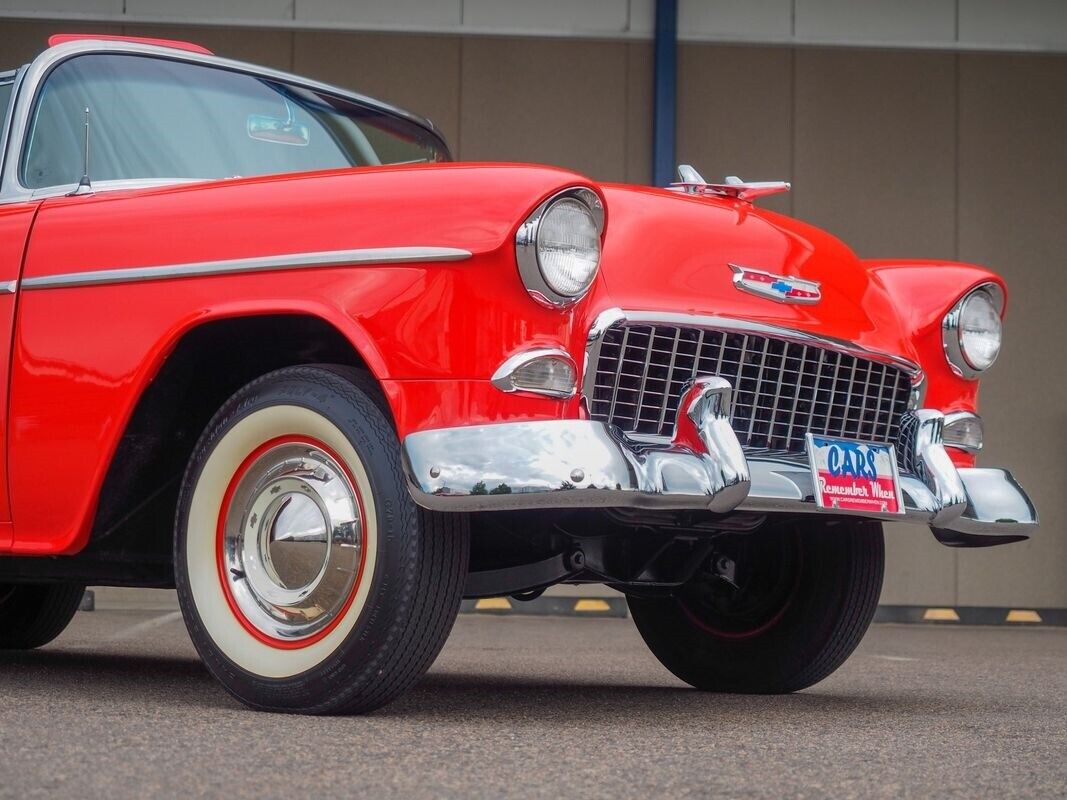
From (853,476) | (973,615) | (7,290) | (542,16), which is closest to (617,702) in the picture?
(853,476)

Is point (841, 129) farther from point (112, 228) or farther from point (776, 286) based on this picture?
point (112, 228)

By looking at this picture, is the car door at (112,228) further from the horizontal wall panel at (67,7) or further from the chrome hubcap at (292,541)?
the horizontal wall panel at (67,7)

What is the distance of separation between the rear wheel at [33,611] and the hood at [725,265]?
2.89m

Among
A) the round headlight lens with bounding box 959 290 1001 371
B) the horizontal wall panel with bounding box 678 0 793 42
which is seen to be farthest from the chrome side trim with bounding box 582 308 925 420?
the horizontal wall panel with bounding box 678 0 793 42

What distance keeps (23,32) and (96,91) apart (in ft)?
24.5

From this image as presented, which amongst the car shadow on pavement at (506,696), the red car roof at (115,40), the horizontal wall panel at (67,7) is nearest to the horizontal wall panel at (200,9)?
the horizontal wall panel at (67,7)

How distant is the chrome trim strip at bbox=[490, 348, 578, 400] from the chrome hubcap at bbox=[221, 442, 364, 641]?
0.40 meters

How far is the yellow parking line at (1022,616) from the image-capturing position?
10.9 m

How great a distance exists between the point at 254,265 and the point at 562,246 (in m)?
0.71

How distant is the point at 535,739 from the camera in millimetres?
2988

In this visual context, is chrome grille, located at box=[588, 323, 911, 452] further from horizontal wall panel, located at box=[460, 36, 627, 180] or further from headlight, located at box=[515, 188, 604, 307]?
horizontal wall panel, located at box=[460, 36, 627, 180]

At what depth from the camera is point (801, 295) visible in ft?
12.2

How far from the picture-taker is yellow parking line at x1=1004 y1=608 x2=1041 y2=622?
1091 cm

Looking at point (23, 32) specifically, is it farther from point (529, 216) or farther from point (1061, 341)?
point (529, 216)
